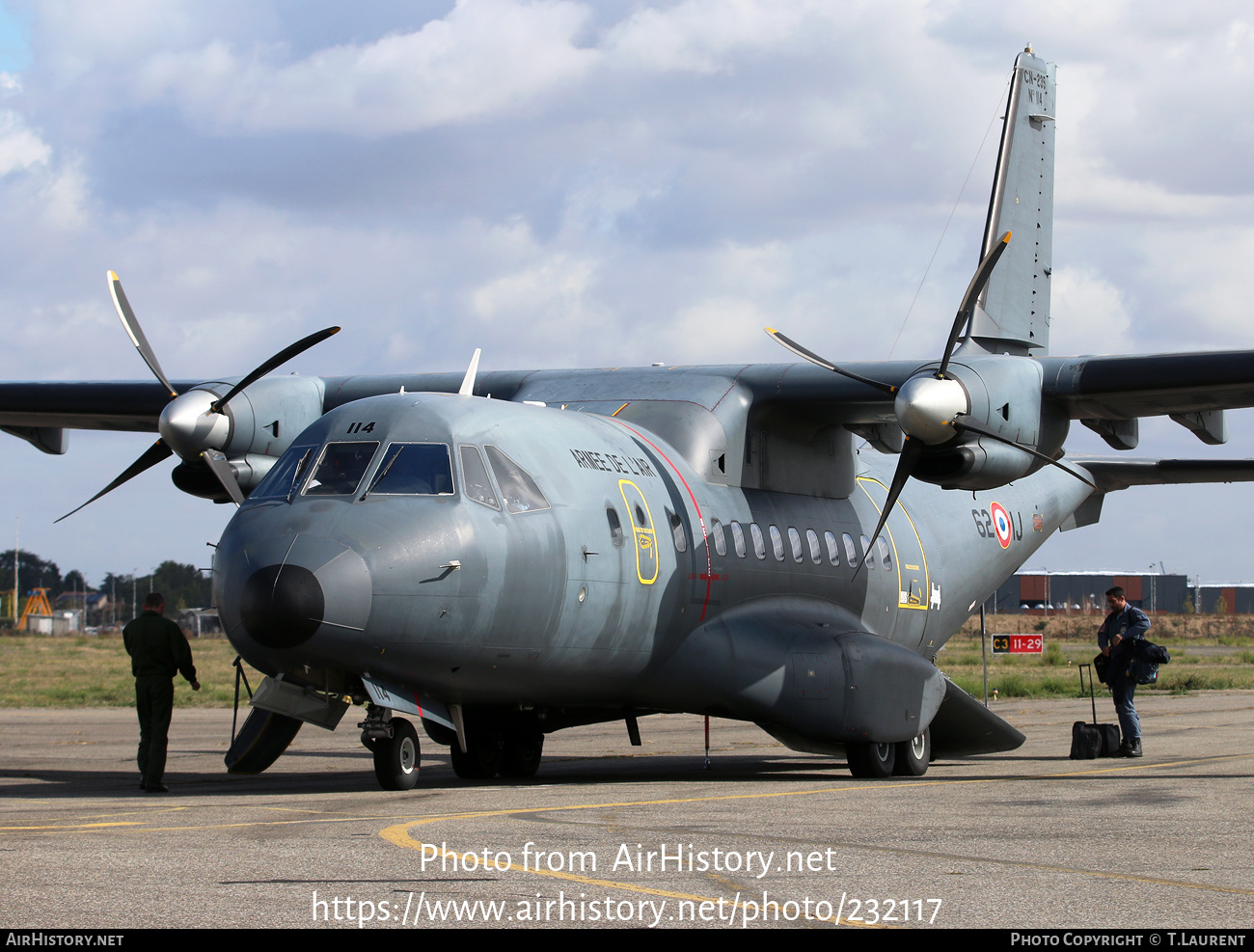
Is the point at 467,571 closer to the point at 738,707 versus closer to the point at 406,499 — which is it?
the point at 406,499

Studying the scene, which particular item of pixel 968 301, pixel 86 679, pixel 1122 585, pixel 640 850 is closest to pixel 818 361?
pixel 968 301

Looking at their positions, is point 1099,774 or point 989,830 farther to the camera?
point 1099,774

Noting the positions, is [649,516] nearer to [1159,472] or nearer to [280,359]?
[280,359]

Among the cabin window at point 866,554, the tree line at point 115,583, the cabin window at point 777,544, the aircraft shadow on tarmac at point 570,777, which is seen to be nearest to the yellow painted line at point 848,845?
the aircraft shadow on tarmac at point 570,777

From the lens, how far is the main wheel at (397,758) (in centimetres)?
1274

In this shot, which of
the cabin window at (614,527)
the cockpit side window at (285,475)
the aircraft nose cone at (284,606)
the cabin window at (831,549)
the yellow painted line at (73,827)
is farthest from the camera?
the cabin window at (831,549)

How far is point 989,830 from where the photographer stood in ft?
31.8

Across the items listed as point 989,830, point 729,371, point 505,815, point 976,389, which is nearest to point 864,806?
point 989,830

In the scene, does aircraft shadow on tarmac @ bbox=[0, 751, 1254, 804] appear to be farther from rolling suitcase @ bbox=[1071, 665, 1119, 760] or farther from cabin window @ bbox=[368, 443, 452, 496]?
cabin window @ bbox=[368, 443, 452, 496]

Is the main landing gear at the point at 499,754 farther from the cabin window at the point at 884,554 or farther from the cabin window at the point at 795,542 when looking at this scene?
the cabin window at the point at 884,554

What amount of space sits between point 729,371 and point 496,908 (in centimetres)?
1128

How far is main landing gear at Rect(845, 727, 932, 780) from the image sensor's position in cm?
1628

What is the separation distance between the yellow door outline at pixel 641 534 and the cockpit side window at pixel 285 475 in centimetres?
308

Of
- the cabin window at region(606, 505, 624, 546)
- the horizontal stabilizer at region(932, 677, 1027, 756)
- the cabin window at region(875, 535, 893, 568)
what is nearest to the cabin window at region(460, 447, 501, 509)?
the cabin window at region(606, 505, 624, 546)
